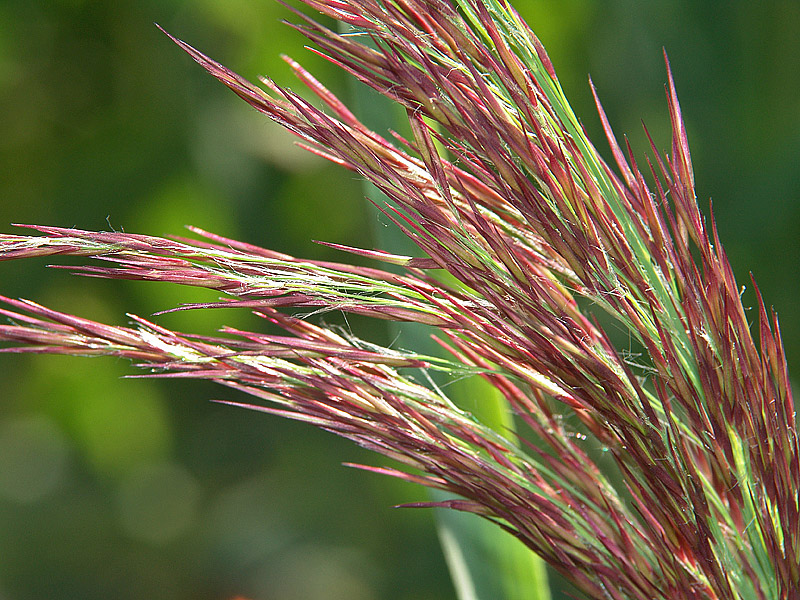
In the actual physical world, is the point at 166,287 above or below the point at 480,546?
above

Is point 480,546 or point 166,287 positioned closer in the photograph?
point 480,546

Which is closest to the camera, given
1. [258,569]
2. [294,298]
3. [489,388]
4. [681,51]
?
[294,298]

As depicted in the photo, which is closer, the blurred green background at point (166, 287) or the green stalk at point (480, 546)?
the green stalk at point (480, 546)

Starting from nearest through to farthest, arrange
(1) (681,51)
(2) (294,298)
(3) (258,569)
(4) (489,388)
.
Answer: (2) (294,298) < (4) (489,388) < (1) (681,51) < (3) (258,569)

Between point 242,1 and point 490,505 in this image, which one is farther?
point 242,1

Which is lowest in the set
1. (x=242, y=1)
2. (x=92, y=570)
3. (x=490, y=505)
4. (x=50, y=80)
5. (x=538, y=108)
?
(x=92, y=570)

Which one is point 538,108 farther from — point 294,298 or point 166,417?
point 166,417

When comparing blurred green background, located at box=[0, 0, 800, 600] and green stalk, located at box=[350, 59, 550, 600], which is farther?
blurred green background, located at box=[0, 0, 800, 600]

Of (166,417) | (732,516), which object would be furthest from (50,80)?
(732,516)
